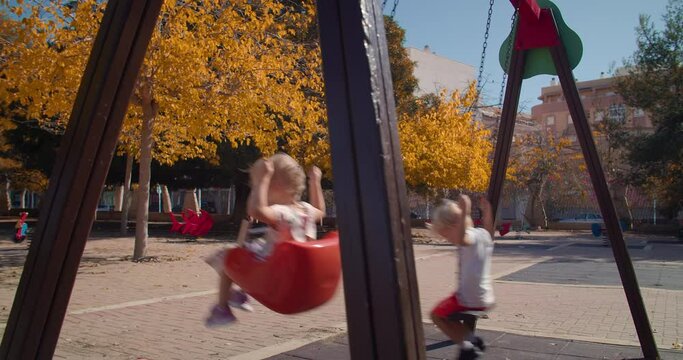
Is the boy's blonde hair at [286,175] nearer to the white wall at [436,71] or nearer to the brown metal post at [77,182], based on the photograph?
the brown metal post at [77,182]

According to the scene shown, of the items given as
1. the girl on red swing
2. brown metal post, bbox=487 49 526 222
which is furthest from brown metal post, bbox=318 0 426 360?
brown metal post, bbox=487 49 526 222

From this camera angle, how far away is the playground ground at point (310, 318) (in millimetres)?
5266

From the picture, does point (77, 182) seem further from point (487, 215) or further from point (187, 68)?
point (187, 68)

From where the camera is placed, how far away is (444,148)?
2231cm

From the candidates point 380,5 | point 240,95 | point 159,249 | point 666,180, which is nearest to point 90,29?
point 240,95

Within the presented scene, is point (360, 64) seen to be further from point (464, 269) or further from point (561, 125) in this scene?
point (561, 125)

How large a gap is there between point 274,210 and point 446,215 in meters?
1.54

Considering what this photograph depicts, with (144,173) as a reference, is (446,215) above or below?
below

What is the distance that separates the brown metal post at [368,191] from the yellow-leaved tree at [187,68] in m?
9.69

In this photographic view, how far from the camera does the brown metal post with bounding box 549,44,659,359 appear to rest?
15.2 ft

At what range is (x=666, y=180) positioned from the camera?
2806 centimetres

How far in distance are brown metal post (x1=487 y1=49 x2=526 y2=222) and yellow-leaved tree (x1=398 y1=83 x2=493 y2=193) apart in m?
15.8

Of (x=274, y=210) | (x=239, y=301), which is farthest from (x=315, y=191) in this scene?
(x=239, y=301)

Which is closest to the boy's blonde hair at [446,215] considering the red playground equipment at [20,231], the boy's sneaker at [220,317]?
the boy's sneaker at [220,317]
